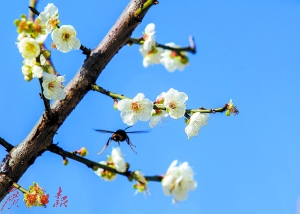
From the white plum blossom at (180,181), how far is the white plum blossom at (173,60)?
36 centimetres

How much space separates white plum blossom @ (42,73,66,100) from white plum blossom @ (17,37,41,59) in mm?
132

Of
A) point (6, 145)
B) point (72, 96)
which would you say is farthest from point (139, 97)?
point (6, 145)

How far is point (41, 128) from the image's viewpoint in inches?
79.7

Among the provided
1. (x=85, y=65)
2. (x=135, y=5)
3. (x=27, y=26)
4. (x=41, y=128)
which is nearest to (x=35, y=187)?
(x=41, y=128)

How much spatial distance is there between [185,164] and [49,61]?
86 centimetres

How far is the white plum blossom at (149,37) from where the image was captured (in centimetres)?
186

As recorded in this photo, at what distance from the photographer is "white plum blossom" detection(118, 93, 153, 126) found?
221cm

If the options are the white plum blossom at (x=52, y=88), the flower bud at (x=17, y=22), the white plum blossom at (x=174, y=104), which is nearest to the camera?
the flower bud at (x=17, y=22)

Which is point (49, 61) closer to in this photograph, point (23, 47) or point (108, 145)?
point (23, 47)

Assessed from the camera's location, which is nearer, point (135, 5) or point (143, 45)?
point (143, 45)

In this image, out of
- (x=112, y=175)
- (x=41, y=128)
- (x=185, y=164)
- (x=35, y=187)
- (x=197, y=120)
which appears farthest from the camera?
(x=197, y=120)

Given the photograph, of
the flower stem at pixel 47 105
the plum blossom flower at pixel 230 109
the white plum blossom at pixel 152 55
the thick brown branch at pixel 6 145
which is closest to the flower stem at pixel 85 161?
the flower stem at pixel 47 105

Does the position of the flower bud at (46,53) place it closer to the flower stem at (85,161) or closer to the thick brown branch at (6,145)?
the flower stem at (85,161)

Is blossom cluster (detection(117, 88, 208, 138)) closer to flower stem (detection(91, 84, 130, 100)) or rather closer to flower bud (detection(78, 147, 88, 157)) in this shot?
flower stem (detection(91, 84, 130, 100))
